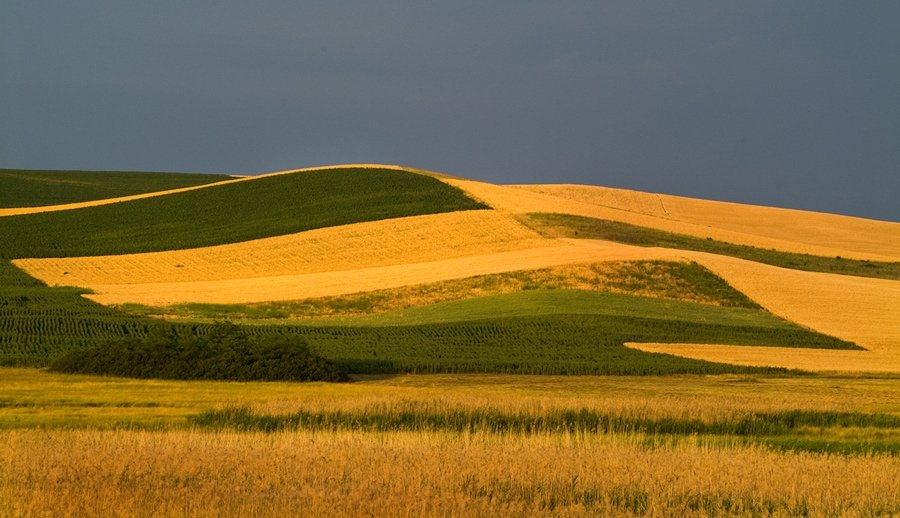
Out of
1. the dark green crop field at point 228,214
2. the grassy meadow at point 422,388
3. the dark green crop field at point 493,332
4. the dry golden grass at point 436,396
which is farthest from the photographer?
the dark green crop field at point 228,214

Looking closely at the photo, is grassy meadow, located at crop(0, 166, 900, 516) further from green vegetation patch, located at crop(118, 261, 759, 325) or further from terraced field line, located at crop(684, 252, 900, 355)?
terraced field line, located at crop(684, 252, 900, 355)

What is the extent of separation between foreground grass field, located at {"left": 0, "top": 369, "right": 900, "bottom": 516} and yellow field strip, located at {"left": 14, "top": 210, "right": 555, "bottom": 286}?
31.5m

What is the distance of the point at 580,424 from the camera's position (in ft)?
79.1

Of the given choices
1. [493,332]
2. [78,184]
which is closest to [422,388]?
[493,332]

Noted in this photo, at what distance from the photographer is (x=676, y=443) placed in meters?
21.8

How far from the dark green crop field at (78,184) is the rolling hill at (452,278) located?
382 inches

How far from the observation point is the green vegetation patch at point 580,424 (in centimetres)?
2265

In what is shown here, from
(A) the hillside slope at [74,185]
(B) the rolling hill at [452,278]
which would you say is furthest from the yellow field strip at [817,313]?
(A) the hillside slope at [74,185]

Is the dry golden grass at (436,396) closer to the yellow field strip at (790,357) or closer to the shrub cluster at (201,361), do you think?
the shrub cluster at (201,361)

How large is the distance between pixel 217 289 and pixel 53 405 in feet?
97.6

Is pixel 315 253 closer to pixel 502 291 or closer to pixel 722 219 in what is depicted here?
pixel 502 291

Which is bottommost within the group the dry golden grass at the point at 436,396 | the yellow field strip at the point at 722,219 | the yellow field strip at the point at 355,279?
the dry golden grass at the point at 436,396

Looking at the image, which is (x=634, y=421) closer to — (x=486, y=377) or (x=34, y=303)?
(x=486, y=377)

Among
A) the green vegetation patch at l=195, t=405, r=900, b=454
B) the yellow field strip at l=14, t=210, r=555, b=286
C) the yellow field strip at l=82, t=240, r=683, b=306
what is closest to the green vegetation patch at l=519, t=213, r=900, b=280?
Result: the yellow field strip at l=14, t=210, r=555, b=286
